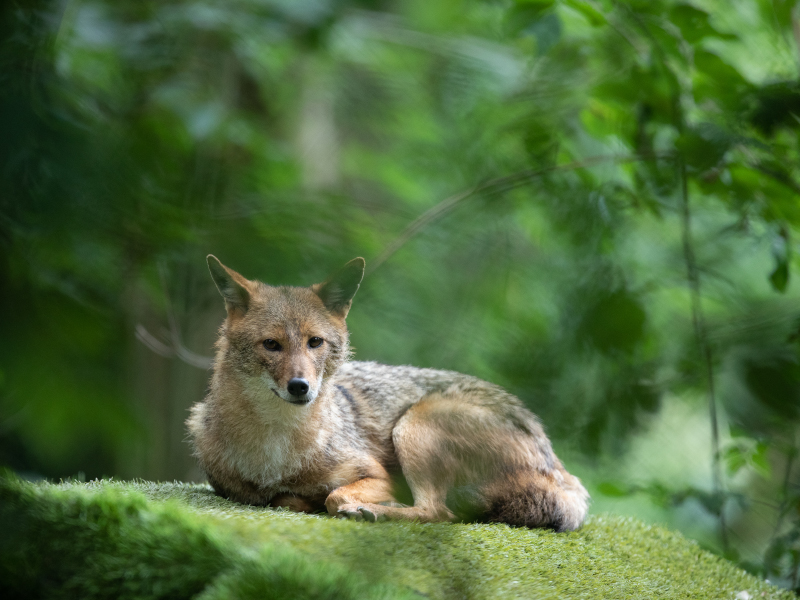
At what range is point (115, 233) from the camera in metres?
1.20

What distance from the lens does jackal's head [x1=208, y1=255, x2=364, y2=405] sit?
309 centimetres

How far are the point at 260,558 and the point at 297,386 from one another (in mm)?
990

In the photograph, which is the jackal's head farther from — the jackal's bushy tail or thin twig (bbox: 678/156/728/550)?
thin twig (bbox: 678/156/728/550)

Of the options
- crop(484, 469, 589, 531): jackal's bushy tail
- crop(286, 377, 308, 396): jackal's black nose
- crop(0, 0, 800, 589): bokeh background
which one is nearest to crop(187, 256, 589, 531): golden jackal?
crop(484, 469, 589, 531): jackal's bushy tail

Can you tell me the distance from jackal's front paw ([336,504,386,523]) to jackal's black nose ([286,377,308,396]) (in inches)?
24.5

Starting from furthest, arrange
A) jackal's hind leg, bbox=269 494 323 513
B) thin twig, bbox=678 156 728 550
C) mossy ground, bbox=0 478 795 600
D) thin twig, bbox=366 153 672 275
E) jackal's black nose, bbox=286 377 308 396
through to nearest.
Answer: jackal's hind leg, bbox=269 494 323 513 → thin twig, bbox=366 153 672 275 → jackal's black nose, bbox=286 377 308 396 → thin twig, bbox=678 156 728 550 → mossy ground, bbox=0 478 795 600

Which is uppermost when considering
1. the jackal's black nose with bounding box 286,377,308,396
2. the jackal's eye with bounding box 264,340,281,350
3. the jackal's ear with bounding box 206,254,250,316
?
the jackal's ear with bounding box 206,254,250,316

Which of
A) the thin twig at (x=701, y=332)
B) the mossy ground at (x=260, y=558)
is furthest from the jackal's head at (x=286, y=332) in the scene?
the thin twig at (x=701, y=332)

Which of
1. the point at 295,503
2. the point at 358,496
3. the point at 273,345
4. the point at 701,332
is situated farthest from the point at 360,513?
the point at 701,332

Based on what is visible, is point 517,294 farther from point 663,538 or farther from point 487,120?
point 663,538

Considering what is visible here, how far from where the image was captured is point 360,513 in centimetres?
304

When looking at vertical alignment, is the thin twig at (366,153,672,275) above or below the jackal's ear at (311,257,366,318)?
above

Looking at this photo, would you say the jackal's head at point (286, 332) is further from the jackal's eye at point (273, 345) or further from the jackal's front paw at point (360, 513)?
the jackal's front paw at point (360, 513)

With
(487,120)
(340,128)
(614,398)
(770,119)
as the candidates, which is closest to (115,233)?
(614,398)
